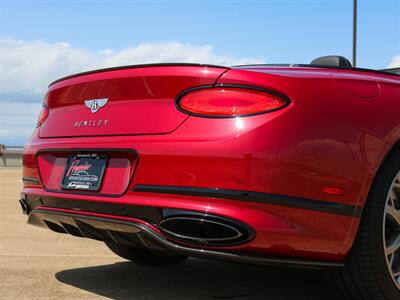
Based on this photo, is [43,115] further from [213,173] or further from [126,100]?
[213,173]

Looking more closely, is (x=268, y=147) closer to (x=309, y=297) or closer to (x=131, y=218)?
(x=131, y=218)

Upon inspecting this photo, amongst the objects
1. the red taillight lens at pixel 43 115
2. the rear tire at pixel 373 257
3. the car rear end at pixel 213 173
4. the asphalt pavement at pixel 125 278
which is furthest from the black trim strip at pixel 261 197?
the red taillight lens at pixel 43 115

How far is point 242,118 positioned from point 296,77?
37 centimetres

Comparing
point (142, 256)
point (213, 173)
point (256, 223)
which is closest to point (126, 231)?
point (213, 173)

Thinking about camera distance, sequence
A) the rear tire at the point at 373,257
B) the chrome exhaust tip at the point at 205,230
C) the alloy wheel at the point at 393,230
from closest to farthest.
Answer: the chrome exhaust tip at the point at 205,230 → the rear tire at the point at 373,257 → the alloy wheel at the point at 393,230

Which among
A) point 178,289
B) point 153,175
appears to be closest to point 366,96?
point 153,175

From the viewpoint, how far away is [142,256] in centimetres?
414

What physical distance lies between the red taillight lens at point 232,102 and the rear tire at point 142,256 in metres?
1.66

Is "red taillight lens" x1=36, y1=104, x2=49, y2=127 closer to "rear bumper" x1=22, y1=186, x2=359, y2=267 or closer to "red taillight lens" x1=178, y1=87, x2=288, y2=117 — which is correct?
"rear bumper" x1=22, y1=186, x2=359, y2=267

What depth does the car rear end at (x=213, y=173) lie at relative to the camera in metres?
2.56

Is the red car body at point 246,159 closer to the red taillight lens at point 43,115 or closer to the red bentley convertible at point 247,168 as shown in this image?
the red bentley convertible at point 247,168

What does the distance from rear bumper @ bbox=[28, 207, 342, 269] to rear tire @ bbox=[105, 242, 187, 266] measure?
2.69 ft

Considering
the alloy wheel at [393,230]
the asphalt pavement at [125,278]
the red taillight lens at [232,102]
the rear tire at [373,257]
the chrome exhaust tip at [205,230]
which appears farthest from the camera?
the asphalt pavement at [125,278]

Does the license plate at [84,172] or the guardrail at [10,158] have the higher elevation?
the license plate at [84,172]
